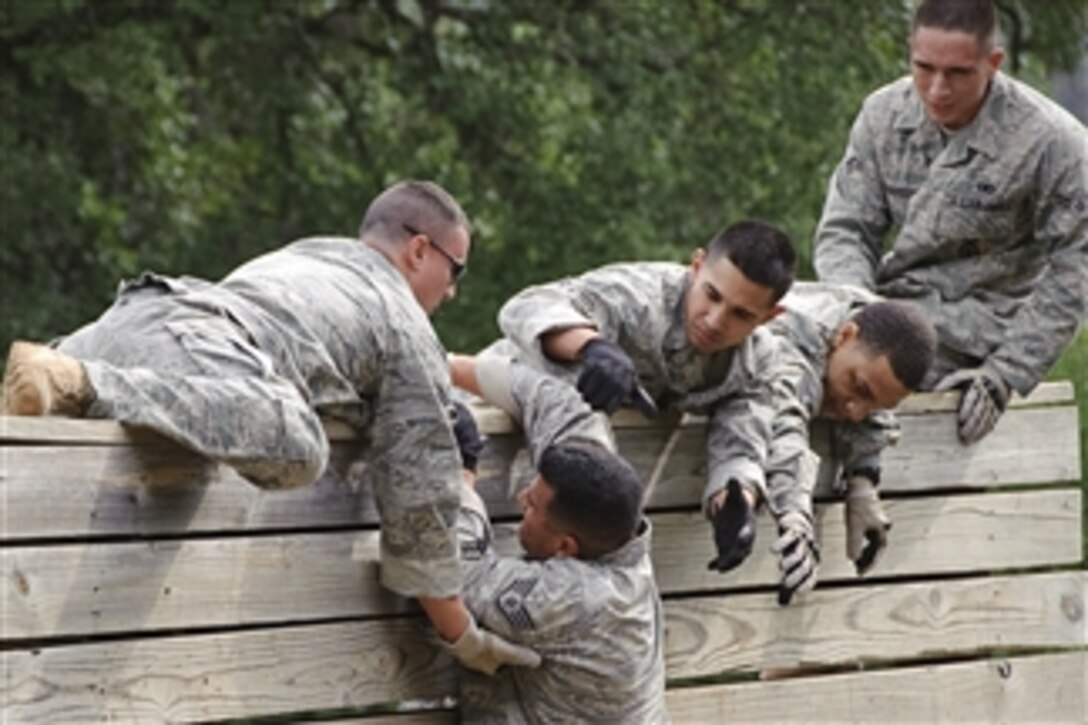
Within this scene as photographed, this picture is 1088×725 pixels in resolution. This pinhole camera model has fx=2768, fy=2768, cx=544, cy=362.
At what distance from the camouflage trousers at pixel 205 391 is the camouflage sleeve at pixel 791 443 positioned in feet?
5.03

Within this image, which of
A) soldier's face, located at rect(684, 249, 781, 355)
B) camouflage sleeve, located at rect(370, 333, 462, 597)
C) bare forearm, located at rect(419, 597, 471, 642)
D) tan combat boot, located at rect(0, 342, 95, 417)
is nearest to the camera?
tan combat boot, located at rect(0, 342, 95, 417)

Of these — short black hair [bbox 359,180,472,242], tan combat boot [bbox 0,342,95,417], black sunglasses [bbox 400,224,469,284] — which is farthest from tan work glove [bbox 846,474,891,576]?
tan combat boot [bbox 0,342,95,417]

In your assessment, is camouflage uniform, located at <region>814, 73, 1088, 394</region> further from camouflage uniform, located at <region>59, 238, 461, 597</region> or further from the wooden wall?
→ camouflage uniform, located at <region>59, 238, 461, 597</region>

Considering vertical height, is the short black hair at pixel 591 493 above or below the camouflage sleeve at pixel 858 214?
above

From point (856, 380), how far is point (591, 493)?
1.14 meters

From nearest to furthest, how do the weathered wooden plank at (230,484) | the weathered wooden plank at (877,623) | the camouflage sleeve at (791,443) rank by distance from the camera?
1. the weathered wooden plank at (230,484)
2. the camouflage sleeve at (791,443)
3. the weathered wooden plank at (877,623)

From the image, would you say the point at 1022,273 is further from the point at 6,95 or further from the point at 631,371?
the point at 6,95

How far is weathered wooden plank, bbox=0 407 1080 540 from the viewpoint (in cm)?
527

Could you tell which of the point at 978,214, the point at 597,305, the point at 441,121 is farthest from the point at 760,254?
the point at 441,121

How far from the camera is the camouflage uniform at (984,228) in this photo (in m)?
7.61

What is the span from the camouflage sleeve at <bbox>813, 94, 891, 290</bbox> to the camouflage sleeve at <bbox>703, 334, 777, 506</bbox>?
1.26m

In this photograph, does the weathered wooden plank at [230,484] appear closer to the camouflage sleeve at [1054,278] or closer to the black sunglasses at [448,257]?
the camouflage sleeve at [1054,278]

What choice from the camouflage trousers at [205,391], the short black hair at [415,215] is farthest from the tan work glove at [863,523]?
the camouflage trousers at [205,391]

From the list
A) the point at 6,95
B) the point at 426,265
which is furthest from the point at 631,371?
the point at 6,95
